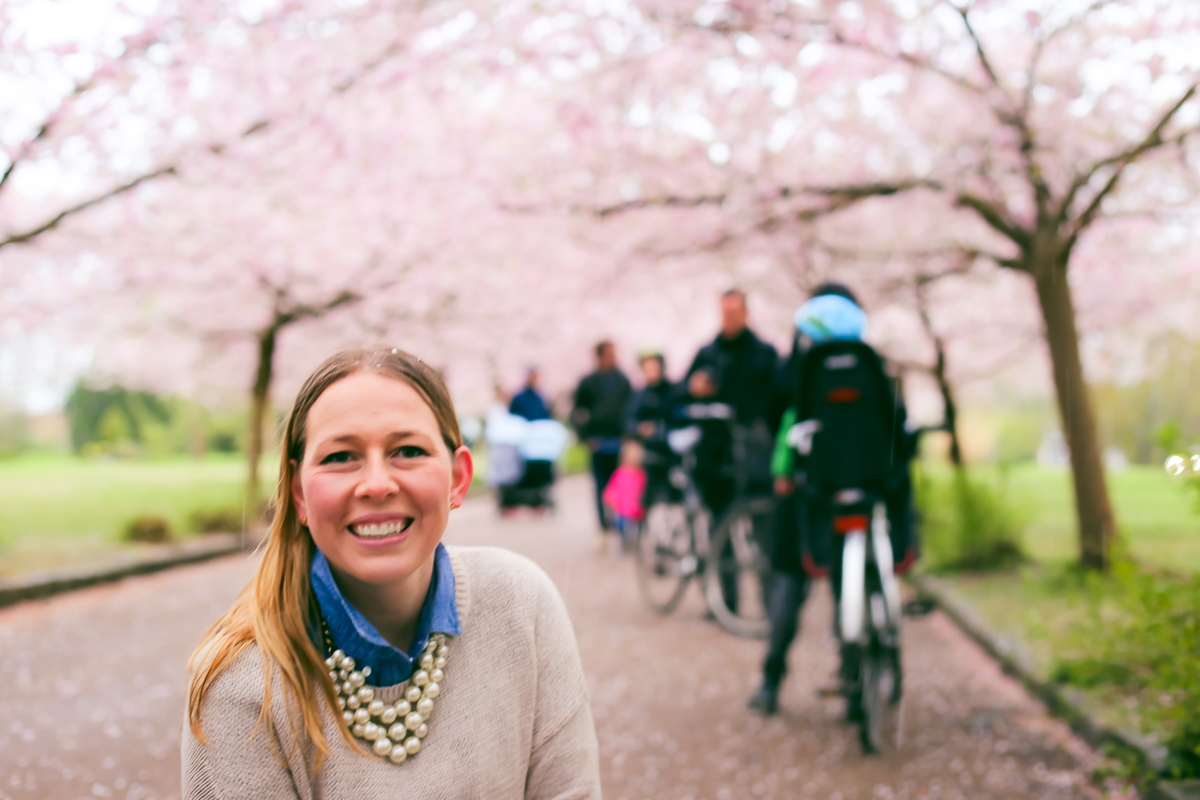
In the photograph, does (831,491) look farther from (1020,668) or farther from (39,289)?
(39,289)

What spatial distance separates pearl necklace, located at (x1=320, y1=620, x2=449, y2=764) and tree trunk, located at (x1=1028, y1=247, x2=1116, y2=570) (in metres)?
7.23

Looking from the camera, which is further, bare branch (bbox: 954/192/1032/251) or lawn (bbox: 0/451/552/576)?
lawn (bbox: 0/451/552/576)

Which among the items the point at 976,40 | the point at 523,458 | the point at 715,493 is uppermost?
the point at 976,40

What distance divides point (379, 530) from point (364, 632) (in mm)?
158

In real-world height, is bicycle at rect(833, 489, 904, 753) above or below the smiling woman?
below

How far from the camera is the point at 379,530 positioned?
5.15 feet

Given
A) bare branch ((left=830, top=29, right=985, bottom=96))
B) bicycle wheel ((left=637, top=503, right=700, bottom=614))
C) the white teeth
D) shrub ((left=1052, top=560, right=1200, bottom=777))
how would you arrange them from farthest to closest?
1. bicycle wheel ((left=637, top=503, right=700, bottom=614))
2. bare branch ((left=830, top=29, right=985, bottom=96))
3. shrub ((left=1052, top=560, right=1200, bottom=777))
4. the white teeth

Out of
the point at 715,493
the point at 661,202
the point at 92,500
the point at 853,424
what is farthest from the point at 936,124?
the point at 92,500

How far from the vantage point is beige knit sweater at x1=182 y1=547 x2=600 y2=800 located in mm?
1470

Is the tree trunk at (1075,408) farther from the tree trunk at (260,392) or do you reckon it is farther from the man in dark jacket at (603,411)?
the tree trunk at (260,392)

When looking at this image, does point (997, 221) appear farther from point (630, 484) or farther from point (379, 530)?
point (379, 530)

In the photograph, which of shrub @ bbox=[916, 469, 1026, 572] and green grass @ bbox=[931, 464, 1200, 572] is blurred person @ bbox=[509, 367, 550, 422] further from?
shrub @ bbox=[916, 469, 1026, 572]

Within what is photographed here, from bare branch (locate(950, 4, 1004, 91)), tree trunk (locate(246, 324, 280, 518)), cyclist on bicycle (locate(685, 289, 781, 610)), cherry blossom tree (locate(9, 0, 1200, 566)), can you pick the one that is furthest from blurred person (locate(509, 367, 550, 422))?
bare branch (locate(950, 4, 1004, 91))

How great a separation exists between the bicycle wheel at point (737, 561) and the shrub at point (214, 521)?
28.7 feet
